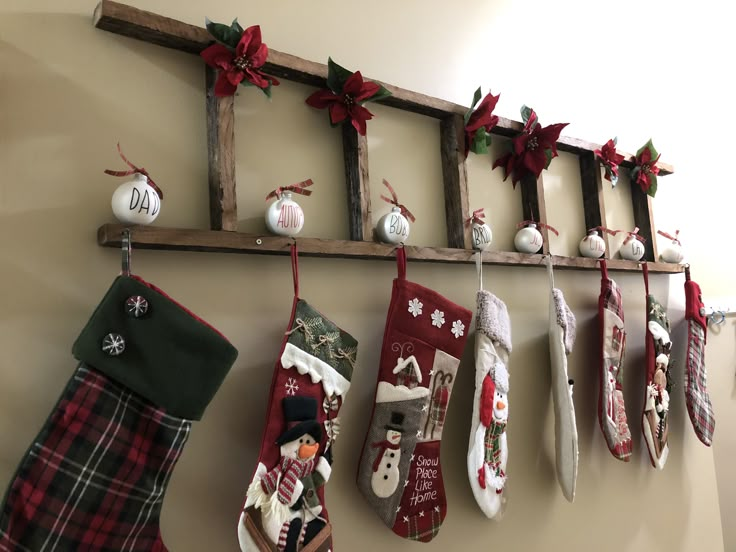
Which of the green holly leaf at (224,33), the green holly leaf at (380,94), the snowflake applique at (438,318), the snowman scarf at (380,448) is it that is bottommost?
the snowman scarf at (380,448)

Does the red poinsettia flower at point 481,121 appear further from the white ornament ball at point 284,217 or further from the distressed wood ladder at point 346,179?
the white ornament ball at point 284,217

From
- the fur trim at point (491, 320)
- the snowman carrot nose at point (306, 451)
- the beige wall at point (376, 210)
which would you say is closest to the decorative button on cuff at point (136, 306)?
the beige wall at point (376, 210)

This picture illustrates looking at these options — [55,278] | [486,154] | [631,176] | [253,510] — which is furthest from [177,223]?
[631,176]

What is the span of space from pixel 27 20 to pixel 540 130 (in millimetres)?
1106

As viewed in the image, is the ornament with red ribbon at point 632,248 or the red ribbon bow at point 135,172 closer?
the red ribbon bow at point 135,172

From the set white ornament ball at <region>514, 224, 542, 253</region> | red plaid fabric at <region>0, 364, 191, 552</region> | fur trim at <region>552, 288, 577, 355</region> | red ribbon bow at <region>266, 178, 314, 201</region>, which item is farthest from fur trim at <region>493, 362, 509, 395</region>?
red plaid fabric at <region>0, 364, 191, 552</region>

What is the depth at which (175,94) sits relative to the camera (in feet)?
3.13

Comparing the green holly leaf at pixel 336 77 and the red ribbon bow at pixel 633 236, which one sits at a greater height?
the red ribbon bow at pixel 633 236

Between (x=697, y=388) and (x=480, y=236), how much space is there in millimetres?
938

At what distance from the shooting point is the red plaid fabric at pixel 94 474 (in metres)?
0.71

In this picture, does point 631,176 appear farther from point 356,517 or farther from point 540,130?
point 356,517

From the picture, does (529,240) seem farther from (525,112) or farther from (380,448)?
(380,448)

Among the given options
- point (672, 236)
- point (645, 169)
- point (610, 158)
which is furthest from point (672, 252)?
point (610, 158)

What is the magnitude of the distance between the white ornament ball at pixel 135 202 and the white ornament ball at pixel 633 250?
135 centimetres
